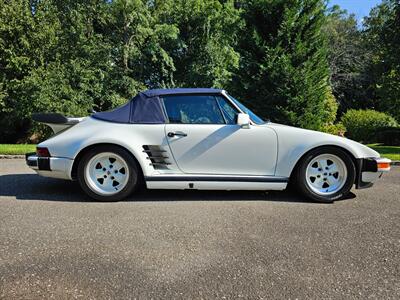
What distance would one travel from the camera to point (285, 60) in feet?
43.8

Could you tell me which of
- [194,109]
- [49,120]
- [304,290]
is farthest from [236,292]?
[49,120]

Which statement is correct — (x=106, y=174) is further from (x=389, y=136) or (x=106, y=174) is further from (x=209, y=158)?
(x=389, y=136)

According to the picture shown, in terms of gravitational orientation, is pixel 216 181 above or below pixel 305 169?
below

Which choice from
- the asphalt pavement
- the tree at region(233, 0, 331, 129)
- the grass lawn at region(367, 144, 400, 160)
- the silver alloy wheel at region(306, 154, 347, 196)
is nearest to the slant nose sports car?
the silver alloy wheel at region(306, 154, 347, 196)

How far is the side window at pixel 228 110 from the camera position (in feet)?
15.7

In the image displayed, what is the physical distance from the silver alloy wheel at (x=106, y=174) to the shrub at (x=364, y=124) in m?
18.3

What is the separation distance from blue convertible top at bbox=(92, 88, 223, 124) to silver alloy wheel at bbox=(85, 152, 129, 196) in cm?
54

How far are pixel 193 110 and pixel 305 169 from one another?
5.22 ft

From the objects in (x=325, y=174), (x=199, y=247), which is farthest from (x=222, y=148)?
(x=199, y=247)

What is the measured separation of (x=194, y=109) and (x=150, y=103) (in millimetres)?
586

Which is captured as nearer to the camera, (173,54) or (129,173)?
(129,173)

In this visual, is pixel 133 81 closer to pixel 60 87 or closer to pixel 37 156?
pixel 60 87

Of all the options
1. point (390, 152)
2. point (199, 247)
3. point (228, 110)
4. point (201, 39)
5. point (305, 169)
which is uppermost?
point (201, 39)

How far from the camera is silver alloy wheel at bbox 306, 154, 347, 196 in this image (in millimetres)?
4734
